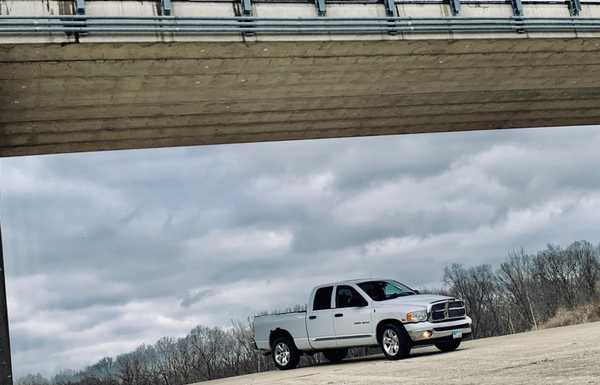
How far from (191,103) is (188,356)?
31.0 metres

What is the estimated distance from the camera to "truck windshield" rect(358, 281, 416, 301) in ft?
51.1

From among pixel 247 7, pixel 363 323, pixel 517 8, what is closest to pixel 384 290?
pixel 363 323

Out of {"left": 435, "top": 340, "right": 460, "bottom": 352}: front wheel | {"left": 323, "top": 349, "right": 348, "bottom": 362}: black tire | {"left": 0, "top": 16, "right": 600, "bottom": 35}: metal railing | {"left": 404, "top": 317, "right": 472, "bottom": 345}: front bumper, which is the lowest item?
{"left": 435, "top": 340, "right": 460, "bottom": 352}: front wheel

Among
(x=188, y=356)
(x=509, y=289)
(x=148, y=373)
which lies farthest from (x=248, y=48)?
(x=509, y=289)

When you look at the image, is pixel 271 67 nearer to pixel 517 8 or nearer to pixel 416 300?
pixel 517 8

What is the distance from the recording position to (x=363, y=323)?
50.4 feet

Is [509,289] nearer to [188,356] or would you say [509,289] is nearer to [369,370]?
[188,356]

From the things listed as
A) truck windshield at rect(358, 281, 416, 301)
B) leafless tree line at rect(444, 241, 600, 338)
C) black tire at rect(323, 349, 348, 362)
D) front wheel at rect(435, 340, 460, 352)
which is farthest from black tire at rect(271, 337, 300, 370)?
leafless tree line at rect(444, 241, 600, 338)

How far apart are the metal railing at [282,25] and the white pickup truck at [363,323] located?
20.1 ft

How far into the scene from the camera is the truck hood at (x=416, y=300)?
14.7 meters

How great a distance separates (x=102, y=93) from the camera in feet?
63.9

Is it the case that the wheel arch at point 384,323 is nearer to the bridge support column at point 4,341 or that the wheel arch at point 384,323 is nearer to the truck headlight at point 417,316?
the truck headlight at point 417,316

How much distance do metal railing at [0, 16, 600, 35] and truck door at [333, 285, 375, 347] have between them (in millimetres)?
6232

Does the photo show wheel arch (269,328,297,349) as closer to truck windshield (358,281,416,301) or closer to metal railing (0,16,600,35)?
truck windshield (358,281,416,301)
